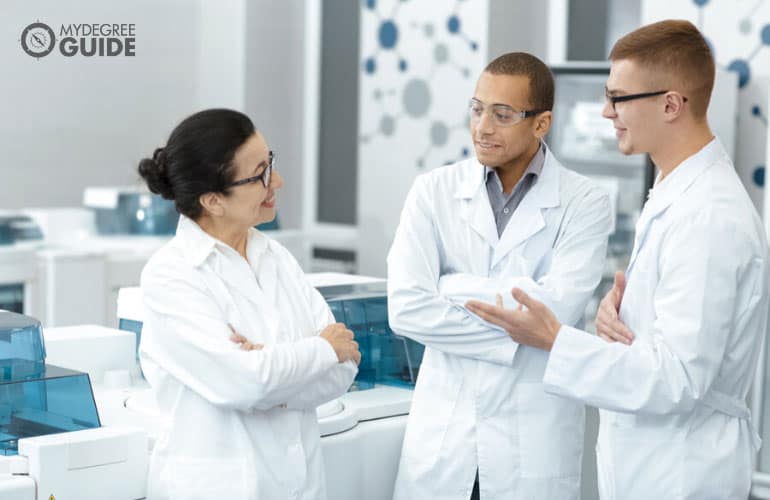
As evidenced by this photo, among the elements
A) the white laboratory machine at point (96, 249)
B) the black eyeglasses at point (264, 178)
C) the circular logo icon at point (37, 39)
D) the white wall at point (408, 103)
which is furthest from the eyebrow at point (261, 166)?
the circular logo icon at point (37, 39)

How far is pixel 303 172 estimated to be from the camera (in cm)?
567

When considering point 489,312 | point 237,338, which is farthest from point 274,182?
point 489,312

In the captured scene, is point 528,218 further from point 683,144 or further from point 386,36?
point 386,36

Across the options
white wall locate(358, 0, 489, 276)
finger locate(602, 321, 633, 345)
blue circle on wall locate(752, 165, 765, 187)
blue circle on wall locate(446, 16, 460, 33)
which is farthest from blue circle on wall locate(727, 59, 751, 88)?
finger locate(602, 321, 633, 345)

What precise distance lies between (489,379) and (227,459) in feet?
1.71

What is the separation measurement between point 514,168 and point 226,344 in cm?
72

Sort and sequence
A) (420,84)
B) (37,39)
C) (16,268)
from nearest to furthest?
(16,268)
(37,39)
(420,84)

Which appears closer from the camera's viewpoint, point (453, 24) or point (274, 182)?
point (274, 182)

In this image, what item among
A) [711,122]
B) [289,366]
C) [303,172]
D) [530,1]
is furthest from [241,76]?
[289,366]

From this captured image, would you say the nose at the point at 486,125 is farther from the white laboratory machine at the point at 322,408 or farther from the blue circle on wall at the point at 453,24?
the blue circle on wall at the point at 453,24

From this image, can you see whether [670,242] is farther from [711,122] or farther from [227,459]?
[711,122]

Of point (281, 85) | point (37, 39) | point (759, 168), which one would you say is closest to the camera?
point (759, 168)

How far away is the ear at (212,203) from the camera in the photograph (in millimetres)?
1574

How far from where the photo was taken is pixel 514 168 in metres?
1.96
